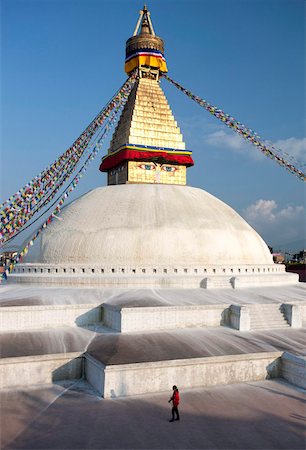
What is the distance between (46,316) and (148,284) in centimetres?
311

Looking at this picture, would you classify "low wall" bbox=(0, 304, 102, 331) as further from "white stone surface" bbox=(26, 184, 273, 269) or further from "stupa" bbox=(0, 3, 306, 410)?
"white stone surface" bbox=(26, 184, 273, 269)

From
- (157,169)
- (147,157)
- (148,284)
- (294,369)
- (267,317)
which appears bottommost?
(294,369)

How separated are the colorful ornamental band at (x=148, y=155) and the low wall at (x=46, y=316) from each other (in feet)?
21.5

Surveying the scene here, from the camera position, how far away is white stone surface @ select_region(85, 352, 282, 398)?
20.8ft

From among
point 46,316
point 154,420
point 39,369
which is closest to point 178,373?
point 154,420

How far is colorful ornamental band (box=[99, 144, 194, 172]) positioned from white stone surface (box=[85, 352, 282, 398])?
852 centimetres

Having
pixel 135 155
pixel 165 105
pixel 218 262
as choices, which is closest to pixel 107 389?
pixel 218 262

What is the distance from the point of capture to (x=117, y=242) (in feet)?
37.9

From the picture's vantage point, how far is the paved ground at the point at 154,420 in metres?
4.96

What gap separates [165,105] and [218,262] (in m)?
6.71

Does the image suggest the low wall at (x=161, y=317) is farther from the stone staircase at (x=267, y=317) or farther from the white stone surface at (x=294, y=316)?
the white stone surface at (x=294, y=316)

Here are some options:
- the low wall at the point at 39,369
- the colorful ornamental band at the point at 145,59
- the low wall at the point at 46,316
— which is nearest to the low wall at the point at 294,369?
the low wall at the point at 39,369

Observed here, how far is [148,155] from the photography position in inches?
561

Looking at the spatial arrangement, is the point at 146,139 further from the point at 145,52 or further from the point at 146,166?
the point at 145,52
